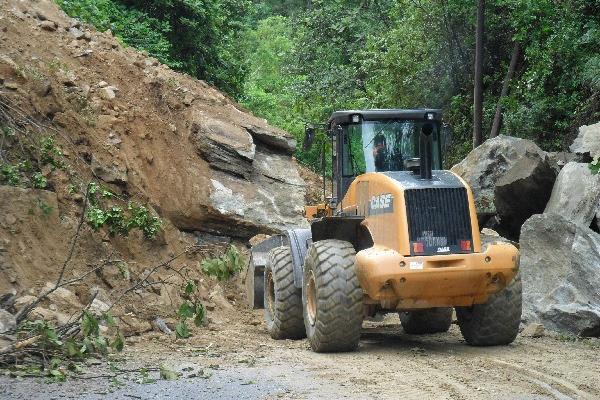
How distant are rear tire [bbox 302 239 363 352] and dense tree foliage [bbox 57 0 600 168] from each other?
789 centimetres

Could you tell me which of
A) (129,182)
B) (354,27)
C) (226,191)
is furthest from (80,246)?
(354,27)

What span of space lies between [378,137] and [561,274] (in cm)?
318

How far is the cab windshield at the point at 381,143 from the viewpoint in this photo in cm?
1124

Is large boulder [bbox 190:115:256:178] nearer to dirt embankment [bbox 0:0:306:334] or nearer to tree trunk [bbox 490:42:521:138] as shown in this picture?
dirt embankment [bbox 0:0:306:334]

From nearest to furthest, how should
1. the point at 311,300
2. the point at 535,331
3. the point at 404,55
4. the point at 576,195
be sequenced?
the point at 311,300 → the point at 535,331 → the point at 576,195 → the point at 404,55

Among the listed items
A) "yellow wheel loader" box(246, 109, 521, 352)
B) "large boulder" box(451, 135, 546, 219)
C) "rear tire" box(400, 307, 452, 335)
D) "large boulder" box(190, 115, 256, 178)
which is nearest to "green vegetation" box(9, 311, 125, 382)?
"yellow wheel loader" box(246, 109, 521, 352)

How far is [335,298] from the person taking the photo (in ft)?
32.6

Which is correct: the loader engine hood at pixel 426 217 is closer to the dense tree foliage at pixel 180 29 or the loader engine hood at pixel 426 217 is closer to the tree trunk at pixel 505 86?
the dense tree foliage at pixel 180 29

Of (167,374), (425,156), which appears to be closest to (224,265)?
(167,374)

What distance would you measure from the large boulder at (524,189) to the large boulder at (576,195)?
1.24 ft

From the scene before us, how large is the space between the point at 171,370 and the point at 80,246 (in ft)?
17.9

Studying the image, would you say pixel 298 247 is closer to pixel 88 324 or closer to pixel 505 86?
pixel 88 324

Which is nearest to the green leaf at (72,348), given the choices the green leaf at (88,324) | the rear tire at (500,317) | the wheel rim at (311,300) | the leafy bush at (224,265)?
the green leaf at (88,324)

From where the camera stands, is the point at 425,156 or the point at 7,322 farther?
the point at 425,156
